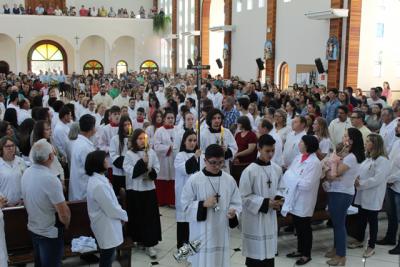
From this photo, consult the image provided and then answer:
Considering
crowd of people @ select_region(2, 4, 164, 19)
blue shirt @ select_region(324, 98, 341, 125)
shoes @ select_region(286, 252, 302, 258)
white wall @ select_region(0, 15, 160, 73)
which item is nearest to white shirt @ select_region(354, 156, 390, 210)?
shoes @ select_region(286, 252, 302, 258)

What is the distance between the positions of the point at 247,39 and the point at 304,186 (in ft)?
59.2

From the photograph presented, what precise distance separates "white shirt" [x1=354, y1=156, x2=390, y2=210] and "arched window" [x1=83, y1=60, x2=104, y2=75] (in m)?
31.1

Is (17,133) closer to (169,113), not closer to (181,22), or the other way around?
(169,113)

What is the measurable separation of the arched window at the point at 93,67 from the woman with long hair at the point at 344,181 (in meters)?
31.4

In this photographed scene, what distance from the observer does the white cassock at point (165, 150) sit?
8.42m

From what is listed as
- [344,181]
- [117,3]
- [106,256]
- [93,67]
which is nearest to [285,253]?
[344,181]

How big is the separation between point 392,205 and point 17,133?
5.90 m

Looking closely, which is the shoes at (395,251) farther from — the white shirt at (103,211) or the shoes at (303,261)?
the white shirt at (103,211)

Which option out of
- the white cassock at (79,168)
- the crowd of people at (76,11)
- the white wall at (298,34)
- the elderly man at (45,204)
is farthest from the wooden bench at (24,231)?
the crowd of people at (76,11)

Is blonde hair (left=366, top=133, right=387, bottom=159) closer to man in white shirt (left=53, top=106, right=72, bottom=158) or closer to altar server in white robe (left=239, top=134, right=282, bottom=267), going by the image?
altar server in white robe (left=239, top=134, right=282, bottom=267)

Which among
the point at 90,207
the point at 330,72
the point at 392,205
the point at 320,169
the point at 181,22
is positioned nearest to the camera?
the point at 90,207

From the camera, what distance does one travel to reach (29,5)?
113ft

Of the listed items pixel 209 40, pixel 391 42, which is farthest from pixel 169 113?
pixel 209 40

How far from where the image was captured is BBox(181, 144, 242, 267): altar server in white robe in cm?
468
